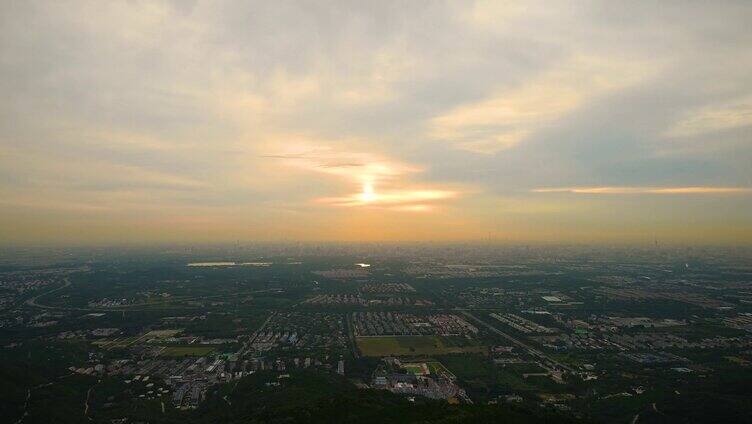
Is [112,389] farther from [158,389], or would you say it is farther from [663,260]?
[663,260]

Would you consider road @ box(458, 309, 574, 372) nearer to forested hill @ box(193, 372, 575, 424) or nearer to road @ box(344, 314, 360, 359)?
forested hill @ box(193, 372, 575, 424)

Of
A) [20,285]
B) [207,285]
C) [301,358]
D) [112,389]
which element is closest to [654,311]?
[301,358]

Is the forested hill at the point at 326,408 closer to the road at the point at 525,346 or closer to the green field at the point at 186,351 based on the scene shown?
the green field at the point at 186,351

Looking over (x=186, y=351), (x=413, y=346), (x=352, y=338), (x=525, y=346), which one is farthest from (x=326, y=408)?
(x=525, y=346)

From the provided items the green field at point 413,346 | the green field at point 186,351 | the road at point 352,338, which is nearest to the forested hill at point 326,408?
the road at point 352,338

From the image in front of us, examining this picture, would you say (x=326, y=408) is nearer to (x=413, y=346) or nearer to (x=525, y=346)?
(x=413, y=346)
